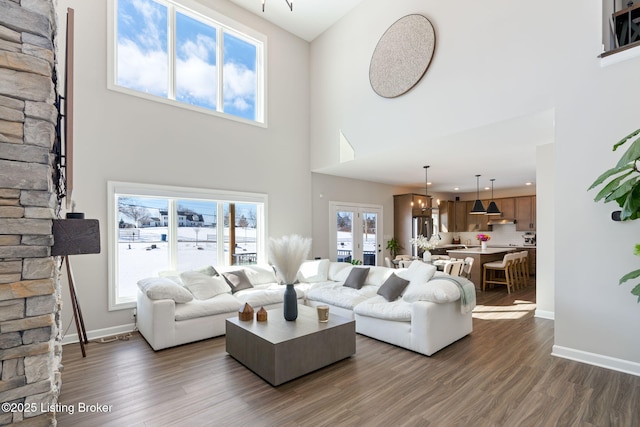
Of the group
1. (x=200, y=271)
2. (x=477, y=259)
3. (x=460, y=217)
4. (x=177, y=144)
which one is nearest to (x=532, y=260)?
(x=460, y=217)

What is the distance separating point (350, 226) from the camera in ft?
25.8

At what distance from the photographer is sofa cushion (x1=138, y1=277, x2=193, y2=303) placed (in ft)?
12.5

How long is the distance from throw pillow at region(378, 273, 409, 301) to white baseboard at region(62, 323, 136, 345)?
376cm

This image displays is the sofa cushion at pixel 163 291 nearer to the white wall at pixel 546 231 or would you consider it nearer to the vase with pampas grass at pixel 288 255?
the vase with pampas grass at pixel 288 255

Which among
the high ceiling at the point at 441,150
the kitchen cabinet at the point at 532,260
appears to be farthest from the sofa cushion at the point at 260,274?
the kitchen cabinet at the point at 532,260

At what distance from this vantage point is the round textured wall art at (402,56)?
4.68m

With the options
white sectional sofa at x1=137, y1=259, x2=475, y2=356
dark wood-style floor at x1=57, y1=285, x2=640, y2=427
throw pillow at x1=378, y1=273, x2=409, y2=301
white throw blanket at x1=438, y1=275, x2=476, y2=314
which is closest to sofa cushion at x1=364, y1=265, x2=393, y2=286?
white sectional sofa at x1=137, y1=259, x2=475, y2=356

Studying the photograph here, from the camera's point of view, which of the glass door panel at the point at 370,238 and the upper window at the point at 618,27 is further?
the glass door panel at the point at 370,238

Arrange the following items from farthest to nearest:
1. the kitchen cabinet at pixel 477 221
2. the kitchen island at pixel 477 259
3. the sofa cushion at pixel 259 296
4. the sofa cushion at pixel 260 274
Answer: the kitchen cabinet at pixel 477 221 < the kitchen island at pixel 477 259 < the sofa cushion at pixel 260 274 < the sofa cushion at pixel 259 296

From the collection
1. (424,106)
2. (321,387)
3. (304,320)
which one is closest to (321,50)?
(424,106)

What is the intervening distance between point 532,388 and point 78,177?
5.84 m

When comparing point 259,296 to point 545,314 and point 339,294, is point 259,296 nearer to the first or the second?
point 339,294

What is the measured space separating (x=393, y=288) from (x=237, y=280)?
2.53 meters

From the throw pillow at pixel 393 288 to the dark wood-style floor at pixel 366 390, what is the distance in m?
0.72
